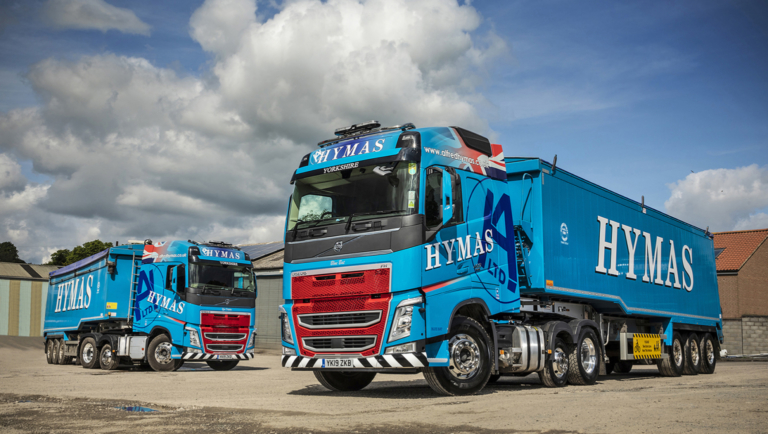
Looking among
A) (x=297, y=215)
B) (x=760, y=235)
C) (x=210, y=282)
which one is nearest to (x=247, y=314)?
(x=210, y=282)

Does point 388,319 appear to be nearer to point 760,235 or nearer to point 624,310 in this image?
point 624,310

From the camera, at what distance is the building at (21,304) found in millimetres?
51719

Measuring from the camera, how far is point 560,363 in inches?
479

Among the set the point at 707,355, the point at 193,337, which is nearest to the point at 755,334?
the point at 707,355

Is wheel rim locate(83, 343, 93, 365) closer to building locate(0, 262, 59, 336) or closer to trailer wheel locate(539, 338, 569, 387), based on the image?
trailer wheel locate(539, 338, 569, 387)

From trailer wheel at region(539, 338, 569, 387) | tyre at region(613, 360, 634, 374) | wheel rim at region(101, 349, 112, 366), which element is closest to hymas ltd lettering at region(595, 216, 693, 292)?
trailer wheel at region(539, 338, 569, 387)

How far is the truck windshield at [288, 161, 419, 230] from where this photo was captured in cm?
912

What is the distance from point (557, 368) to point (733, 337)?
2776 cm

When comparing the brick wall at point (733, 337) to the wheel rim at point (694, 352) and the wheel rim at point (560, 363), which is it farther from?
the wheel rim at point (560, 363)

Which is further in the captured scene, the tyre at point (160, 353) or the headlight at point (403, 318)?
the tyre at point (160, 353)

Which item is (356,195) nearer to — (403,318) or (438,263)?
(438,263)

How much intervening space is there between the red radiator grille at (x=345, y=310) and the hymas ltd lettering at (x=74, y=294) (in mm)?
14319

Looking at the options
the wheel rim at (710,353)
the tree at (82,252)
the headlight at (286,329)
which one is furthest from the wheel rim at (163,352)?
the tree at (82,252)

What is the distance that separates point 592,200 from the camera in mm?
13305
